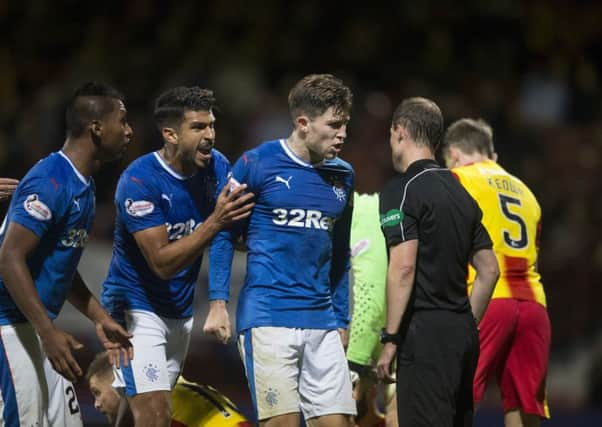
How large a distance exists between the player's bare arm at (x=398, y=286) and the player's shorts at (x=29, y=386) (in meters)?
1.49

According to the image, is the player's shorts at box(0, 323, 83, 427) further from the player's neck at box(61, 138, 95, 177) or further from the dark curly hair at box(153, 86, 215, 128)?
the dark curly hair at box(153, 86, 215, 128)

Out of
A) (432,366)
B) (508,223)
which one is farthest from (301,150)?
(508,223)

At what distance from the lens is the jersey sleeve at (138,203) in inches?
214

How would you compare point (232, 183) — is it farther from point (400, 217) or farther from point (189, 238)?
point (400, 217)

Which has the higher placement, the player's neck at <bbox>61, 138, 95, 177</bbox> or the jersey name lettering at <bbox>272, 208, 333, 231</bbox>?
the player's neck at <bbox>61, 138, 95, 177</bbox>

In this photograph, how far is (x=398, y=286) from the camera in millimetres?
5027

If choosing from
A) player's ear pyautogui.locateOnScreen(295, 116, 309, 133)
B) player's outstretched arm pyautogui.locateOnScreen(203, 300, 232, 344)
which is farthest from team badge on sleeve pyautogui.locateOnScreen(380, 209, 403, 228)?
player's outstretched arm pyautogui.locateOnScreen(203, 300, 232, 344)

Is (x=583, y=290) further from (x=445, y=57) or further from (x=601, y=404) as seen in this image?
(x=445, y=57)

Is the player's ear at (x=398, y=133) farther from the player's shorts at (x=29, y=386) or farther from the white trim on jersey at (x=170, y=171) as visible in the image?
the player's shorts at (x=29, y=386)

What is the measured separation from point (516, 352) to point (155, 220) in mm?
2565

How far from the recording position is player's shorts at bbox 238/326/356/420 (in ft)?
17.0

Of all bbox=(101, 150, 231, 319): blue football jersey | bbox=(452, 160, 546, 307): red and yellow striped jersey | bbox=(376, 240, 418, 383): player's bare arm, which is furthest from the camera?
bbox=(452, 160, 546, 307): red and yellow striped jersey

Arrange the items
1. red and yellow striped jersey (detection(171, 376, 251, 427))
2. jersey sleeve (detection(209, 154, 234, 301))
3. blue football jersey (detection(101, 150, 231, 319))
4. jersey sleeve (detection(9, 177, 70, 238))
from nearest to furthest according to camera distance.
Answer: jersey sleeve (detection(9, 177, 70, 238)), jersey sleeve (detection(209, 154, 234, 301)), blue football jersey (detection(101, 150, 231, 319)), red and yellow striped jersey (detection(171, 376, 251, 427))

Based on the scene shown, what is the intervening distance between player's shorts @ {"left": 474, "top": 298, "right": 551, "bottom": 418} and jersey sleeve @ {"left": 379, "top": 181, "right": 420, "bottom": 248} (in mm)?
1664
